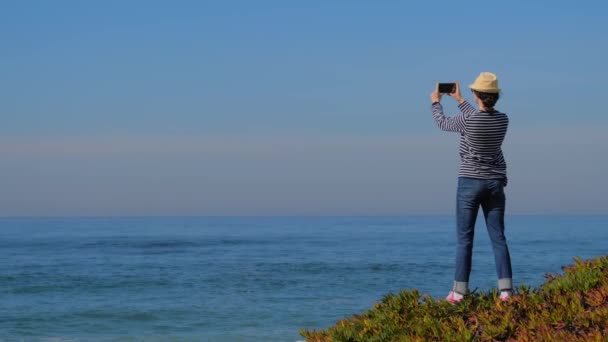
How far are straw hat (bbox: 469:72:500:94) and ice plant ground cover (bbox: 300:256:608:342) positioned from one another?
2.09 m

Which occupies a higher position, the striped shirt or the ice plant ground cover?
the striped shirt

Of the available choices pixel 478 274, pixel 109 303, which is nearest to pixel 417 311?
pixel 109 303

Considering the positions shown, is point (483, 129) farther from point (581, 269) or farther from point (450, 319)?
point (581, 269)

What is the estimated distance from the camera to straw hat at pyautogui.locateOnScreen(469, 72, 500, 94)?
25.2 feet

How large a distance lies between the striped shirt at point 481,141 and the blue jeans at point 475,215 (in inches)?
3.6

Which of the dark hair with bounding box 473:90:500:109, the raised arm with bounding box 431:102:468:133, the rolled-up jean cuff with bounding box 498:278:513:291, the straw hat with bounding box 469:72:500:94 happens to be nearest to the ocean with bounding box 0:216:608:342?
the rolled-up jean cuff with bounding box 498:278:513:291

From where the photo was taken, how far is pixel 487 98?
7.80m

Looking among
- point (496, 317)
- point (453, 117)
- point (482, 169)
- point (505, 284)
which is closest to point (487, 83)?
point (453, 117)

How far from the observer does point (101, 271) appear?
1404 inches

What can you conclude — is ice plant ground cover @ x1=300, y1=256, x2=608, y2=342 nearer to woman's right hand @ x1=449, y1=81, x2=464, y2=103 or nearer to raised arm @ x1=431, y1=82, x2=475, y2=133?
raised arm @ x1=431, y1=82, x2=475, y2=133

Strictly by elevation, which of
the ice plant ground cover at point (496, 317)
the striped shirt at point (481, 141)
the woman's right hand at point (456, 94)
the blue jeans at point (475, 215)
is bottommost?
the ice plant ground cover at point (496, 317)

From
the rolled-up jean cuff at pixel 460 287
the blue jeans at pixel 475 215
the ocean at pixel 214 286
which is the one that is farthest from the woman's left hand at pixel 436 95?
the ocean at pixel 214 286

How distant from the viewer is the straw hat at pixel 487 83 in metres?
7.70

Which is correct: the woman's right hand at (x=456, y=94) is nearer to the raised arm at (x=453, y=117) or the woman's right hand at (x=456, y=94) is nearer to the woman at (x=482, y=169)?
the raised arm at (x=453, y=117)
